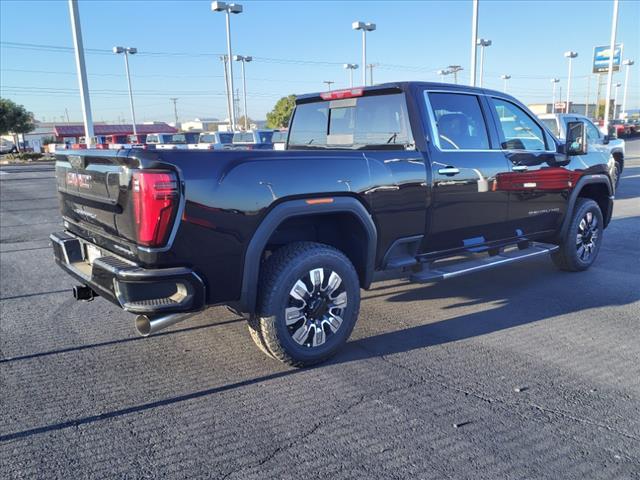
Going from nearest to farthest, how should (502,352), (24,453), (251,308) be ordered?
1. (24,453)
2. (251,308)
3. (502,352)

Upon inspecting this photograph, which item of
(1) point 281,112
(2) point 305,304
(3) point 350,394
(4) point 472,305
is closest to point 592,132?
(4) point 472,305

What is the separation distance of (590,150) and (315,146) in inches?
135

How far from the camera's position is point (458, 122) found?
4.92 metres

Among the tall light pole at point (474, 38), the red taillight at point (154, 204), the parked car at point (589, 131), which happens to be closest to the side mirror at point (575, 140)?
the red taillight at point (154, 204)

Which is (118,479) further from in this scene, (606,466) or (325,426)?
(606,466)

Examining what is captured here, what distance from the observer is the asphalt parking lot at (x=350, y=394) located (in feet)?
9.21

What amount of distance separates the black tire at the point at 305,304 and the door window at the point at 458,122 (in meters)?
1.54

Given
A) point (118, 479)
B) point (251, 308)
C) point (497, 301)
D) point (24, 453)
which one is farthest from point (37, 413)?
point (497, 301)

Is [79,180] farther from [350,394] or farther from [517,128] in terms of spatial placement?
[517,128]

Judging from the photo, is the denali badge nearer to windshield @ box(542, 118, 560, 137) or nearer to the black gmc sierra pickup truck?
the black gmc sierra pickup truck

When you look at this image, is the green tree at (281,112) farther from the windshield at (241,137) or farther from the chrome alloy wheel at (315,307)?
the chrome alloy wheel at (315,307)

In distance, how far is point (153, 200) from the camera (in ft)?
10.2

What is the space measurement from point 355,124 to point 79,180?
2.47m

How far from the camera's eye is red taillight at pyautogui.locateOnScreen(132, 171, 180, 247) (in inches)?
122
